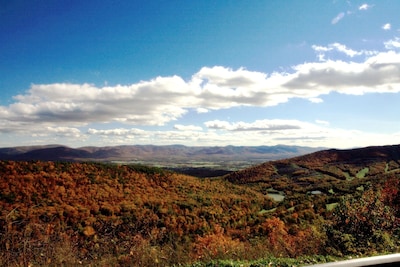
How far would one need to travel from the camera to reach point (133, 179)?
1355 inches

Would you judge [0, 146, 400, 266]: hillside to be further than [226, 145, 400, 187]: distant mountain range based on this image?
No

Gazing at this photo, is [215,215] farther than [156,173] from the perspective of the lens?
No

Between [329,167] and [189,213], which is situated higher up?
[329,167]

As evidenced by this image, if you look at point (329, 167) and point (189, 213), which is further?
point (329, 167)

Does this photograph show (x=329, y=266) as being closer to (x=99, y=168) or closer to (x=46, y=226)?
(x=46, y=226)

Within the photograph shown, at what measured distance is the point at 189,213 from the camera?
23.0 m

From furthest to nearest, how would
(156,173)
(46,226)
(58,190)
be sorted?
(156,173) < (58,190) < (46,226)

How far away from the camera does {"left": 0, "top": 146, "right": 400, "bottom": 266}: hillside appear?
598cm

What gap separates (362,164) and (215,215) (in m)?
31.3

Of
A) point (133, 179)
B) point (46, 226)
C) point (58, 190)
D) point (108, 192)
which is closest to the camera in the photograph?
point (46, 226)

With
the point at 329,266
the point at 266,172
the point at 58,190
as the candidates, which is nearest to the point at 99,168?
the point at 58,190

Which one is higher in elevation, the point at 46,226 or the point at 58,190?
the point at 46,226

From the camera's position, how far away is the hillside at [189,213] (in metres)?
5.98

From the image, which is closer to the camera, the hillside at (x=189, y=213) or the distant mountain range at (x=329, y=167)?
the hillside at (x=189, y=213)
